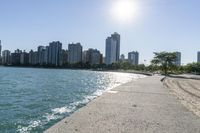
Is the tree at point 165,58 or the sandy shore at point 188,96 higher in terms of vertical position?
the tree at point 165,58

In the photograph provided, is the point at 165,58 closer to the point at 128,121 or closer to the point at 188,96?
the point at 188,96

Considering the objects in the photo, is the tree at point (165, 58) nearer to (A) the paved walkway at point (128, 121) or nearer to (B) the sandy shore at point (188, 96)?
(B) the sandy shore at point (188, 96)

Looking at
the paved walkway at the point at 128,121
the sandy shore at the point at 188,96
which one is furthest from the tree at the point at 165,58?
the paved walkway at the point at 128,121

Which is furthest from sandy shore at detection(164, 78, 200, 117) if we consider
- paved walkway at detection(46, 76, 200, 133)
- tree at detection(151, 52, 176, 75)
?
tree at detection(151, 52, 176, 75)

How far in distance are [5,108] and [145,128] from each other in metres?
11.2

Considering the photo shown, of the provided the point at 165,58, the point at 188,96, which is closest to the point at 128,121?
the point at 188,96

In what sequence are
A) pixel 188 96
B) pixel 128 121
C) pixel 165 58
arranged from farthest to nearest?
pixel 165 58, pixel 188 96, pixel 128 121

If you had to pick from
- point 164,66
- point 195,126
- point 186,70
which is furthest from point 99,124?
point 186,70

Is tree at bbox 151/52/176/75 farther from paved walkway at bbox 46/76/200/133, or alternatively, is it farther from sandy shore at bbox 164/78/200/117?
paved walkway at bbox 46/76/200/133

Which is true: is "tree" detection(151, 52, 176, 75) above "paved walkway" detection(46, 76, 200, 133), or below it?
above

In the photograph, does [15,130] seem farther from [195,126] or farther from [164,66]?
[164,66]

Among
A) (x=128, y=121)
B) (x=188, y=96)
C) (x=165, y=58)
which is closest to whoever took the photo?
(x=128, y=121)

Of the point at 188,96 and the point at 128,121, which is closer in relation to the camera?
the point at 128,121

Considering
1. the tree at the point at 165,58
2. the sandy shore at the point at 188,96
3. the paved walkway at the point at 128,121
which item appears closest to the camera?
the paved walkway at the point at 128,121
